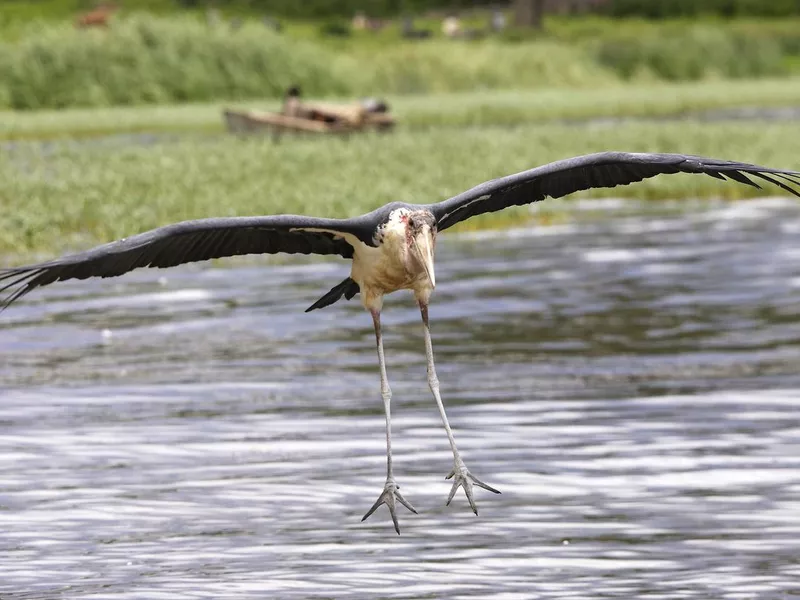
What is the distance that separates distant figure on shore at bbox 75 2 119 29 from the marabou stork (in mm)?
62138

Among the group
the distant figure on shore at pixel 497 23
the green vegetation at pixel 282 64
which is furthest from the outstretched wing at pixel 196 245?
the distant figure on shore at pixel 497 23

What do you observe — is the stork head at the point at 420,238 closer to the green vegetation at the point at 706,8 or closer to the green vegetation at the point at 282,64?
the green vegetation at the point at 282,64

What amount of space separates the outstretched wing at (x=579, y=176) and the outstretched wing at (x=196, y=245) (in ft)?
2.00

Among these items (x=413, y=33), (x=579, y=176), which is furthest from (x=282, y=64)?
(x=579, y=176)

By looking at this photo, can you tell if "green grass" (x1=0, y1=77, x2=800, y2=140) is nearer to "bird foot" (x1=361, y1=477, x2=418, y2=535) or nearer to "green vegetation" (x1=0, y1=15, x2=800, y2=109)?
"green vegetation" (x1=0, y1=15, x2=800, y2=109)

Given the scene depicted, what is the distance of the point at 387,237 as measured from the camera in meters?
10.4

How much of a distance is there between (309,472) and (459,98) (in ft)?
131

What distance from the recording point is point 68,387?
1404cm

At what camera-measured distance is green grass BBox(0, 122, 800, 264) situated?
23109 millimetres

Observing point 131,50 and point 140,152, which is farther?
point 131,50

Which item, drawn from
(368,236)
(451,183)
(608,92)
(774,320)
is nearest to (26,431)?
(368,236)

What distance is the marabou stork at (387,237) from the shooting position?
958 cm

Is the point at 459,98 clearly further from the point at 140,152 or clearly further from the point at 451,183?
the point at 451,183

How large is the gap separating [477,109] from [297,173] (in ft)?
61.4
